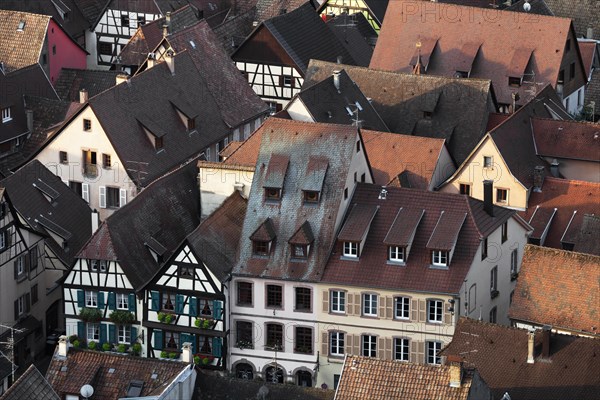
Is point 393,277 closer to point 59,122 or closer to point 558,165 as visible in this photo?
point 558,165

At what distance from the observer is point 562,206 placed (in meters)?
132

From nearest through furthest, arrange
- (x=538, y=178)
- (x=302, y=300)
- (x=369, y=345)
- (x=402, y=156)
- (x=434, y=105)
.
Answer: (x=369, y=345) → (x=302, y=300) → (x=538, y=178) → (x=402, y=156) → (x=434, y=105)

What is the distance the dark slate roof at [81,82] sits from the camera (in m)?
157

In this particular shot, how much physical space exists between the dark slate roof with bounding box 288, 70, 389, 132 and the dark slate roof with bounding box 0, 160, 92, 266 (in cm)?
1594

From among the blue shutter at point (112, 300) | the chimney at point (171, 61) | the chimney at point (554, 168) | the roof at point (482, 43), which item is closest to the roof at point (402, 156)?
the chimney at point (554, 168)

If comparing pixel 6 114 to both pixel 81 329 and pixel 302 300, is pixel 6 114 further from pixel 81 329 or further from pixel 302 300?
pixel 302 300

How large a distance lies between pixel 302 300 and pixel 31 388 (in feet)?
71.0

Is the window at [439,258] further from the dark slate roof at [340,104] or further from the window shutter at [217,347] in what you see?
the dark slate roof at [340,104]

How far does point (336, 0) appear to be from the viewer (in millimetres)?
171000

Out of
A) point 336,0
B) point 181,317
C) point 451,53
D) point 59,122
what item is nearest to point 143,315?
point 181,317

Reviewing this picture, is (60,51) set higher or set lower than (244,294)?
higher

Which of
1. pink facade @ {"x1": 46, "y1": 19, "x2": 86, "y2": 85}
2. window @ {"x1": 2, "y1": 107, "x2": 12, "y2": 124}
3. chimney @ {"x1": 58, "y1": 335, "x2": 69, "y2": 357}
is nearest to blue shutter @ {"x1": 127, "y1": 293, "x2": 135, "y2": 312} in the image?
chimney @ {"x1": 58, "y1": 335, "x2": 69, "y2": 357}

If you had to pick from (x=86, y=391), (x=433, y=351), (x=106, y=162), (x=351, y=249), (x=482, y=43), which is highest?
(x=482, y=43)

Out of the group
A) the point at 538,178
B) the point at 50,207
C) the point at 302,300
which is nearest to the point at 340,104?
the point at 538,178
